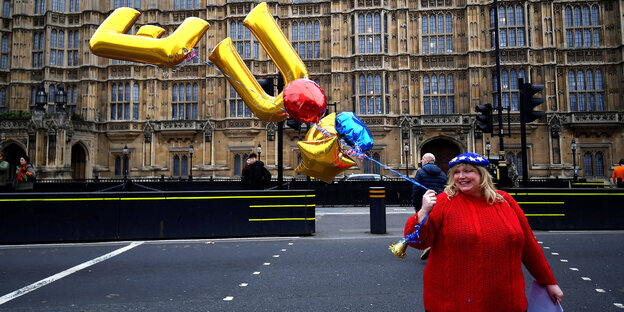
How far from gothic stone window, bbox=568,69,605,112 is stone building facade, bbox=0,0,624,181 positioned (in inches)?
3.2

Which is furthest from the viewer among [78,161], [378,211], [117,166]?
[117,166]

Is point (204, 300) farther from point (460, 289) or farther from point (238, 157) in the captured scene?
point (238, 157)

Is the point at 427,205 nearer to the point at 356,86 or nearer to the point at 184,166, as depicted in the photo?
the point at 356,86

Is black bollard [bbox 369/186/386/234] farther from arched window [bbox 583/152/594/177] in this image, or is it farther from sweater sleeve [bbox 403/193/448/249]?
arched window [bbox 583/152/594/177]

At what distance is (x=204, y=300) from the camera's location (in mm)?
4844

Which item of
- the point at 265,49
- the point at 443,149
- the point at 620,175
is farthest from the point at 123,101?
the point at 620,175

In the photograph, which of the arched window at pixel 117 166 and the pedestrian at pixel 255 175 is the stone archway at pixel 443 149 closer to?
the pedestrian at pixel 255 175

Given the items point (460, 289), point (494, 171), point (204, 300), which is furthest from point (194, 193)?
point (494, 171)

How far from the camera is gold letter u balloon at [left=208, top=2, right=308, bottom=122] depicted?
4.70 m

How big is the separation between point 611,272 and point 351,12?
2673 cm

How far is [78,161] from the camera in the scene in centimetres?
3122

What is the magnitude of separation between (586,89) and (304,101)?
106 feet

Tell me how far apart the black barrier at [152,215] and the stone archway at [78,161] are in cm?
2478

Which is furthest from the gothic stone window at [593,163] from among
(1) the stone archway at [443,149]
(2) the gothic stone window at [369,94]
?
(2) the gothic stone window at [369,94]
